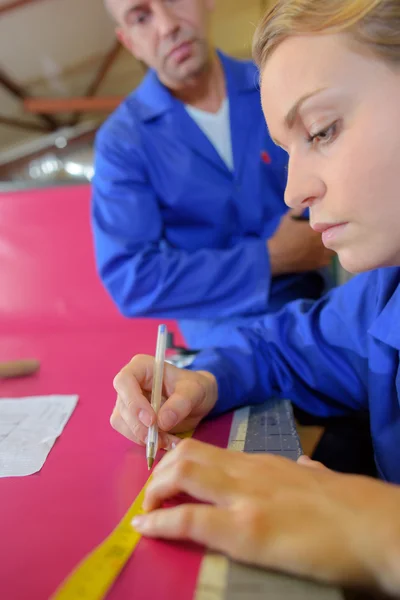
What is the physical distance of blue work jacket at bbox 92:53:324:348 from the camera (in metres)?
1.11

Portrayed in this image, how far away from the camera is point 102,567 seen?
38cm

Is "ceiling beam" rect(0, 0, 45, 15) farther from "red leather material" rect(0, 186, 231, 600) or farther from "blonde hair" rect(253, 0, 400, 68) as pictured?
"blonde hair" rect(253, 0, 400, 68)

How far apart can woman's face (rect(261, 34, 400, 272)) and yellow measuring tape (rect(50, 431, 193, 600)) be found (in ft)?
1.19

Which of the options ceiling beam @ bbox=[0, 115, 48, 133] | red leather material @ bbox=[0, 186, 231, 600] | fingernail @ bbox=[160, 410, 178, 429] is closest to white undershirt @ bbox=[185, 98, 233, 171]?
red leather material @ bbox=[0, 186, 231, 600]

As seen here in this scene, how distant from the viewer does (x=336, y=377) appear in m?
0.75

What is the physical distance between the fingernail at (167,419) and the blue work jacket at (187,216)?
1.80ft

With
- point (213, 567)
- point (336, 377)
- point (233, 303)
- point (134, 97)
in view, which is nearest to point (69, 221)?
point (134, 97)

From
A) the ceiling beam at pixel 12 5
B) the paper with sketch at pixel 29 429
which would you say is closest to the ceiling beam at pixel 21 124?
the ceiling beam at pixel 12 5

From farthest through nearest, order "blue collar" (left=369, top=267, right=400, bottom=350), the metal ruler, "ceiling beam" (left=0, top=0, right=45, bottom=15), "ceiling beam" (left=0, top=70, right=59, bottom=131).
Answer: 1. "ceiling beam" (left=0, top=70, right=59, bottom=131)
2. "ceiling beam" (left=0, top=0, right=45, bottom=15)
3. "blue collar" (left=369, top=267, right=400, bottom=350)
4. the metal ruler

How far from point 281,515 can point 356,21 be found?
1.49 ft

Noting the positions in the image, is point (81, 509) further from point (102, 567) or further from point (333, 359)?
point (333, 359)

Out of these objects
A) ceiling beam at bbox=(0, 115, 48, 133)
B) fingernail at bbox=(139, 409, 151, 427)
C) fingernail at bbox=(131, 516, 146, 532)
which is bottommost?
fingernail at bbox=(131, 516, 146, 532)

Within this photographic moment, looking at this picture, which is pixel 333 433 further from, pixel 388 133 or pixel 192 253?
pixel 388 133

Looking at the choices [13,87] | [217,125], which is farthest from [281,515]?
[13,87]
